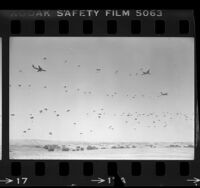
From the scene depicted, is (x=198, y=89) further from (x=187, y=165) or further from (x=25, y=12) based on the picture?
(x=25, y=12)

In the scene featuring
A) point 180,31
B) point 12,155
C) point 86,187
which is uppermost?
point 180,31

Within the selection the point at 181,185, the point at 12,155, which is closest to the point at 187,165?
the point at 181,185

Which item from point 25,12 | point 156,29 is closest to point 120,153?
point 156,29

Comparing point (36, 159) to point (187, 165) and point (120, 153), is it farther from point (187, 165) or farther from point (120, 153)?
point (187, 165)

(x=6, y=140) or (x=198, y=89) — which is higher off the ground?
(x=198, y=89)

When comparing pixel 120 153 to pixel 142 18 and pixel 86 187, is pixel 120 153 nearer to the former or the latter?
pixel 86 187

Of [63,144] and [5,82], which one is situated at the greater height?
[5,82]

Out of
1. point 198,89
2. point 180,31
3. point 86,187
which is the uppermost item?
point 180,31

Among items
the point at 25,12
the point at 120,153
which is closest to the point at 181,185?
the point at 120,153
